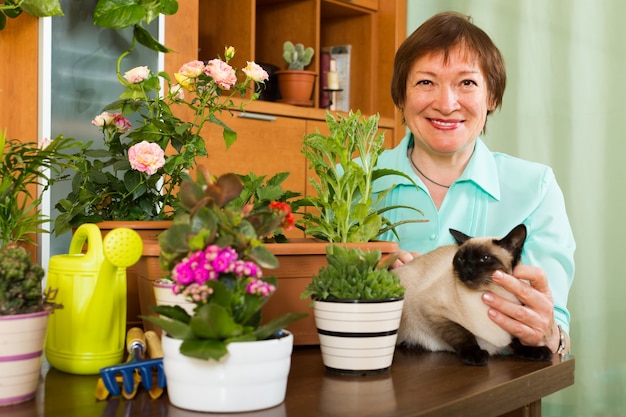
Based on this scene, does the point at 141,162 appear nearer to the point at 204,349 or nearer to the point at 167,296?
the point at 167,296

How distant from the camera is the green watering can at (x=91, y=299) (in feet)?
3.14

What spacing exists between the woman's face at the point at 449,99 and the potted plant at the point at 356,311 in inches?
34.5

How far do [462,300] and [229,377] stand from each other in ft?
1.47

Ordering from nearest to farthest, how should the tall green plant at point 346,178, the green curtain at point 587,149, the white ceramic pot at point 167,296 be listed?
the white ceramic pot at point 167,296
the tall green plant at point 346,178
the green curtain at point 587,149

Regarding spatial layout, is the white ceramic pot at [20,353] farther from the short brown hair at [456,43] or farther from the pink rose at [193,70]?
the short brown hair at [456,43]

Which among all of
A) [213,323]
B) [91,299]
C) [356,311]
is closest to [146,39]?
[91,299]

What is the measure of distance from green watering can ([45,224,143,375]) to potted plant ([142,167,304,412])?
0.15m

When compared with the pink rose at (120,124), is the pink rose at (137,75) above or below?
above

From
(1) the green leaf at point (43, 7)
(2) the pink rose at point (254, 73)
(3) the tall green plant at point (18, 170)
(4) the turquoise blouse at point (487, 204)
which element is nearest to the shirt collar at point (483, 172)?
(4) the turquoise blouse at point (487, 204)

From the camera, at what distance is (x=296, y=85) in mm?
3125

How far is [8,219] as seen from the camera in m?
1.39

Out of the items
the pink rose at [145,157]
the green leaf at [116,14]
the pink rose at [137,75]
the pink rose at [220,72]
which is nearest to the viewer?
the pink rose at [145,157]

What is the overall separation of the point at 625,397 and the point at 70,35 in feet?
8.01

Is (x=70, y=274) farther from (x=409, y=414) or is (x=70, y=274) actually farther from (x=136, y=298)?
(x=409, y=414)
